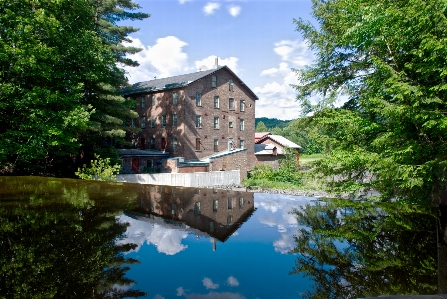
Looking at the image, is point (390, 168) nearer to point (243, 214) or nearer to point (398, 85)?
point (398, 85)

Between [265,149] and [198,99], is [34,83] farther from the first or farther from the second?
[265,149]

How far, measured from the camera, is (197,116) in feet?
110

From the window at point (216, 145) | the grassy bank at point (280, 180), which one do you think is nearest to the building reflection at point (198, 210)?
the grassy bank at point (280, 180)

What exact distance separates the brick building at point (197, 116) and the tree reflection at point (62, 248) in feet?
80.5

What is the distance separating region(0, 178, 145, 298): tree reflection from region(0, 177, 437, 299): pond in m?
0.01

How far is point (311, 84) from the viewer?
1302 cm

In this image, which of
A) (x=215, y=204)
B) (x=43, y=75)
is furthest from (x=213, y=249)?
(x=43, y=75)

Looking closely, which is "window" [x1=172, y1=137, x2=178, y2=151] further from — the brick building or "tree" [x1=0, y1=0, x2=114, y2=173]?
"tree" [x1=0, y1=0, x2=114, y2=173]

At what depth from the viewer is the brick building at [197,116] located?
3238cm

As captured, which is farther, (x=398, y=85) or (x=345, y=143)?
(x=345, y=143)

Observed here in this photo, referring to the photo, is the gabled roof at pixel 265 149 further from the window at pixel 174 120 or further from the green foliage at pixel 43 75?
the green foliage at pixel 43 75

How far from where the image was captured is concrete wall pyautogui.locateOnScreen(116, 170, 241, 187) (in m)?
22.1

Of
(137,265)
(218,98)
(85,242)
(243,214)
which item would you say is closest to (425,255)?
(243,214)

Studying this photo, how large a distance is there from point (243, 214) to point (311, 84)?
31.8ft
